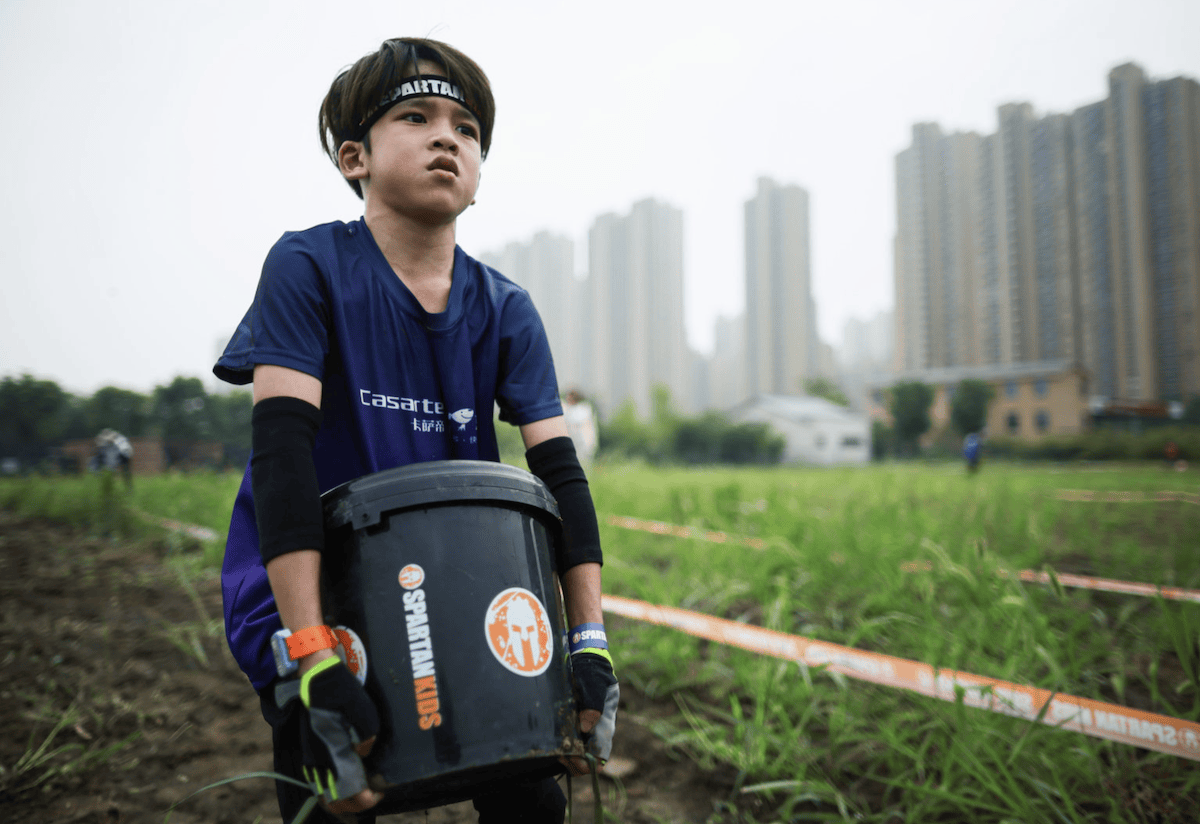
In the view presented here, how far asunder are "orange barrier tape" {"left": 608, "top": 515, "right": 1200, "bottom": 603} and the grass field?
0.17ft

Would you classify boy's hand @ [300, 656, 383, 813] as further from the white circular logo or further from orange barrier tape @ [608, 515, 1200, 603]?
orange barrier tape @ [608, 515, 1200, 603]

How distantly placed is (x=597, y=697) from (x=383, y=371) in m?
0.59

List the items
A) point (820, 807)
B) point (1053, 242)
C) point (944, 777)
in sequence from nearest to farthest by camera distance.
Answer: point (944, 777) → point (820, 807) → point (1053, 242)

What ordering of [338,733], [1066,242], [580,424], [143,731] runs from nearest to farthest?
[338,733] < [143,731] < [580,424] < [1066,242]

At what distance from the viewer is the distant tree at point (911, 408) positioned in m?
47.8

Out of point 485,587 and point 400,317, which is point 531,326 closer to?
point 400,317

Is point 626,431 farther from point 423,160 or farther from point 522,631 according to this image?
point 522,631

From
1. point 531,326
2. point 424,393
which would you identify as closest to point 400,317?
point 424,393

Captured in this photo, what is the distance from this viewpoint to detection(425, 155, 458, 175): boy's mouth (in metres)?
0.99

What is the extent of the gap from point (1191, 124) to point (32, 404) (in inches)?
2264

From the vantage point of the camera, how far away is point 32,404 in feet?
17.1

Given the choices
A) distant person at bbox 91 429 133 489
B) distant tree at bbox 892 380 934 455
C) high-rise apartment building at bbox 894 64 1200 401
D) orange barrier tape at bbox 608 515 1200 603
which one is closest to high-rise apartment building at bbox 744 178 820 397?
high-rise apartment building at bbox 894 64 1200 401

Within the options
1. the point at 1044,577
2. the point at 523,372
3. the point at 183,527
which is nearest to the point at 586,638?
the point at 523,372

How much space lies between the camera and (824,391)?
6656 centimetres
